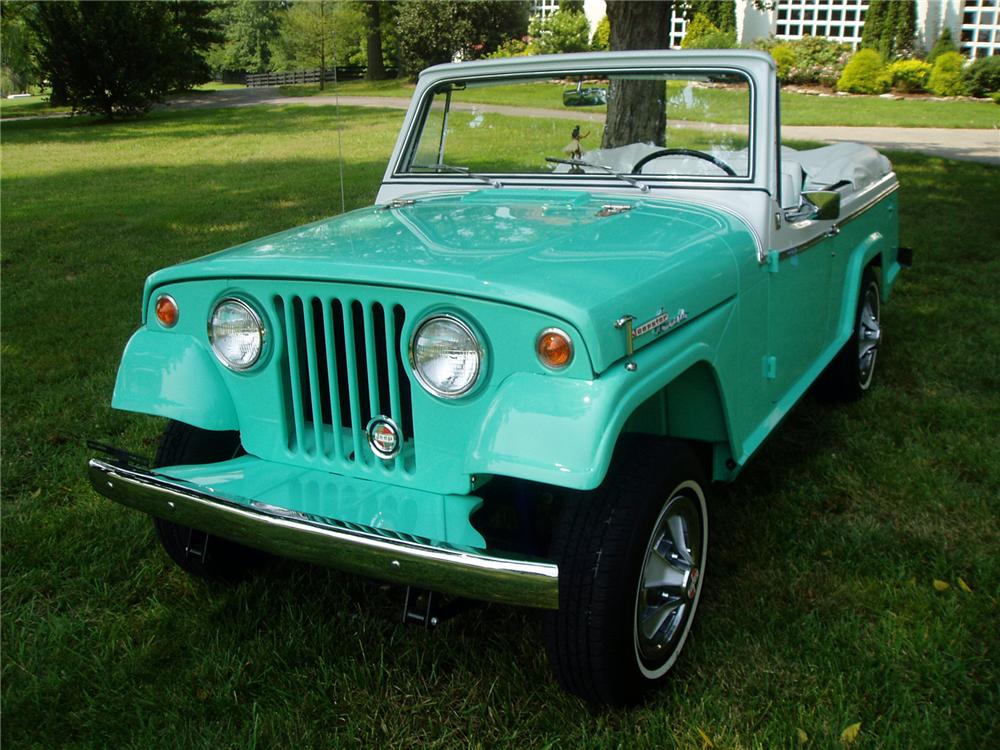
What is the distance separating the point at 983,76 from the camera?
1889cm

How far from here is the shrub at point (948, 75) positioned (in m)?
19.3

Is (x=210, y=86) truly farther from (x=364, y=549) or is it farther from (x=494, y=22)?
(x=364, y=549)

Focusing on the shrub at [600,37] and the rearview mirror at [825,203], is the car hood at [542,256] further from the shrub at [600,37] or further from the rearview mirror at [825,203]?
the shrub at [600,37]

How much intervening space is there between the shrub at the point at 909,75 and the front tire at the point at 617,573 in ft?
68.3

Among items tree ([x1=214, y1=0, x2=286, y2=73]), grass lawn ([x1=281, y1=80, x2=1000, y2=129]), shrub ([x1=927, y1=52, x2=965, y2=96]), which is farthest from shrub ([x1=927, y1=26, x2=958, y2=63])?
tree ([x1=214, y1=0, x2=286, y2=73])

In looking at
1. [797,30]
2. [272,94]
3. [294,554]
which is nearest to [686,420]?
[294,554]

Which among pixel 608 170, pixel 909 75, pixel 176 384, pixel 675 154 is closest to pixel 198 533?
pixel 176 384

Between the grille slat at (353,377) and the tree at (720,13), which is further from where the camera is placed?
the tree at (720,13)

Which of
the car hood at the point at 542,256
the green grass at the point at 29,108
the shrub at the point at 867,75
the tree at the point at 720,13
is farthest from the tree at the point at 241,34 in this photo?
the car hood at the point at 542,256

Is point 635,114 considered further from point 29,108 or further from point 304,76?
point 29,108

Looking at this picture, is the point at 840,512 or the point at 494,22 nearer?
the point at 840,512

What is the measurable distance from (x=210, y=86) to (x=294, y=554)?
37301 mm

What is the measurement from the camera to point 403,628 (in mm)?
2701

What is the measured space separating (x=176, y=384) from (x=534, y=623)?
122 centimetres
